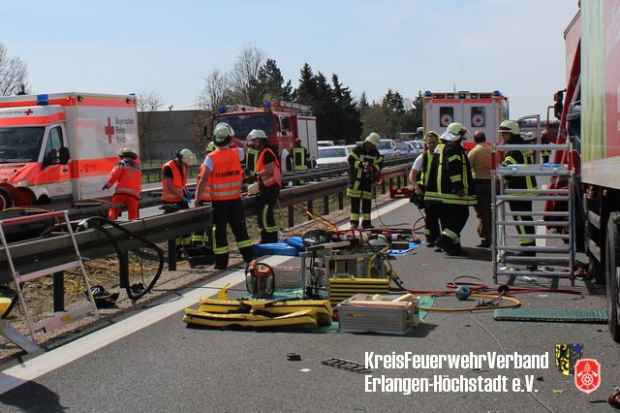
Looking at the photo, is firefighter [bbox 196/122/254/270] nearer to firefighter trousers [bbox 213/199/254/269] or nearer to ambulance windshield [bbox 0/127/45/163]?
firefighter trousers [bbox 213/199/254/269]

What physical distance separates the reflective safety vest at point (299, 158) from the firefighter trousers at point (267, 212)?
20.3 metres

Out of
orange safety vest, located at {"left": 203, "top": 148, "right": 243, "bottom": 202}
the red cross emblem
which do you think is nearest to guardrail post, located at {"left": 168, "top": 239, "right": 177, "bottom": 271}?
orange safety vest, located at {"left": 203, "top": 148, "right": 243, "bottom": 202}

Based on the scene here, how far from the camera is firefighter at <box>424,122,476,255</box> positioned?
40.7ft

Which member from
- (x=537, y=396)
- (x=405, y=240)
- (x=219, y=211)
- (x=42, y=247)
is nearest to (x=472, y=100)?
(x=405, y=240)

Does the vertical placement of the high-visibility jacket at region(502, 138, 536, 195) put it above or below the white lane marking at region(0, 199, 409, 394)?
above

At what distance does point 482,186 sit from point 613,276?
6.77 meters

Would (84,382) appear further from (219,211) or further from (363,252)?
(219,211)

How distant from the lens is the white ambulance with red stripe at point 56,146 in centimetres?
1784

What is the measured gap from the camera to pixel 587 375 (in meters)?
5.86

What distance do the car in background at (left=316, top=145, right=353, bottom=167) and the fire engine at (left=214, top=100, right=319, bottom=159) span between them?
6060mm

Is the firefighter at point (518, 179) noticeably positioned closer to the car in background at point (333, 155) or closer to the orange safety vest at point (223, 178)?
the orange safety vest at point (223, 178)

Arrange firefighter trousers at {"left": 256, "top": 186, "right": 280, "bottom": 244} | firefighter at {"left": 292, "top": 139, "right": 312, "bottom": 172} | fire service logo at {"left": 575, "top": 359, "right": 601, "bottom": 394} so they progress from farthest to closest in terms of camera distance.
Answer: firefighter at {"left": 292, "top": 139, "right": 312, "bottom": 172} → firefighter trousers at {"left": 256, "top": 186, "right": 280, "bottom": 244} → fire service logo at {"left": 575, "top": 359, "right": 601, "bottom": 394}

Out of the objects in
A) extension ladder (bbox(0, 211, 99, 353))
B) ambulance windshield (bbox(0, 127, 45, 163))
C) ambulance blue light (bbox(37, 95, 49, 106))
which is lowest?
extension ladder (bbox(0, 211, 99, 353))

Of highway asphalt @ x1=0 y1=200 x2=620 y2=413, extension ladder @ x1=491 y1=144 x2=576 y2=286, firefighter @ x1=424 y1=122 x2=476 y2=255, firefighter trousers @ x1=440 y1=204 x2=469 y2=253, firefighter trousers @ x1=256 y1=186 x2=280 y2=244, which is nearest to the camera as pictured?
highway asphalt @ x1=0 y1=200 x2=620 y2=413
